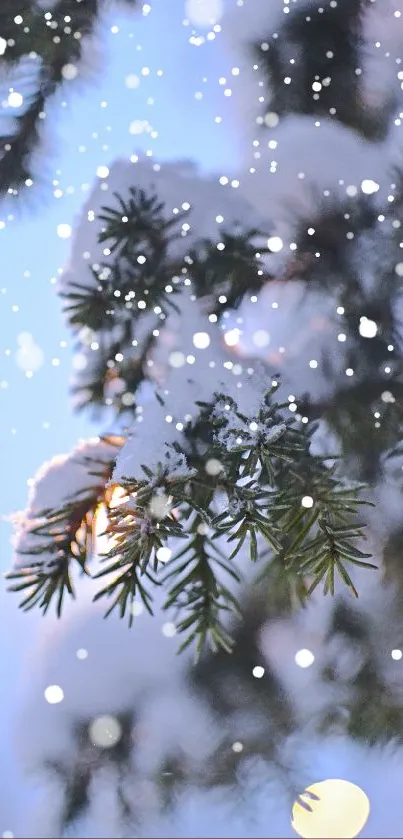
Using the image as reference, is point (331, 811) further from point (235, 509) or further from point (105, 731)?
point (235, 509)

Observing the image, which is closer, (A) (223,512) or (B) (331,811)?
(A) (223,512)

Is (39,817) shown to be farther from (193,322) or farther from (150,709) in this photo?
(193,322)

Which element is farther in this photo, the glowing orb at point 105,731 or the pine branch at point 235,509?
the glowing orb at point 105,731

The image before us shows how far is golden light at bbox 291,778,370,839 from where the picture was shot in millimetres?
721

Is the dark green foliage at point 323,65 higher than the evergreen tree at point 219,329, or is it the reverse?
the dark green foliage at point 323,65

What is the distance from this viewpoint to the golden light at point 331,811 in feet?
2.37

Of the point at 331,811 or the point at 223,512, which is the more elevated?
the point at 223,512

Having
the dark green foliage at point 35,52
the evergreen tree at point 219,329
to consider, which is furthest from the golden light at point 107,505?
the dark green foliage at point 35,52

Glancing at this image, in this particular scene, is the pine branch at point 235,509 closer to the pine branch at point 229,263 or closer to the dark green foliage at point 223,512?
the dark green foliage at point 223,512

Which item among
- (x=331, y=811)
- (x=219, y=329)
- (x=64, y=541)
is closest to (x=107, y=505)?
(x=64, y=541)

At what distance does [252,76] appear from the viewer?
2.17 feet

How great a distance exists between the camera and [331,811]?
0.72 metres

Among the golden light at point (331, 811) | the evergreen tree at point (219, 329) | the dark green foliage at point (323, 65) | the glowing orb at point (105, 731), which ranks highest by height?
the dark green foliage at point (323, 65)

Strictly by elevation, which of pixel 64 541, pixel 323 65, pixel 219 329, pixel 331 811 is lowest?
pixel 331 811
